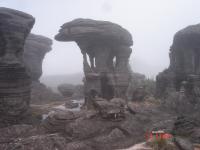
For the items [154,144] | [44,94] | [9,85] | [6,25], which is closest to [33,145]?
[154,144]

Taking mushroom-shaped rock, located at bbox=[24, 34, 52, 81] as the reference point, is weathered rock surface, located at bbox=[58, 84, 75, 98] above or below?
below

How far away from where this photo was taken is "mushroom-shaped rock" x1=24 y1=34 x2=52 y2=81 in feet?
127

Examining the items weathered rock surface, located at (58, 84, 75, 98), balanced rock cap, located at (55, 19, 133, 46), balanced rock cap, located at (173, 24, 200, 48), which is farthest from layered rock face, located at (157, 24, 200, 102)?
weathered rock surface, located at (58, 84, 75, 98)

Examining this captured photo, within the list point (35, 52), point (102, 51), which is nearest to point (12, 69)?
point (102, 51)

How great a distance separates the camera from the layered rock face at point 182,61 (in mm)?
22984

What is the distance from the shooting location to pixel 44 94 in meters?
35.4

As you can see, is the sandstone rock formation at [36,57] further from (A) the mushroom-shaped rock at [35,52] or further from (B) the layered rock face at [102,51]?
(B) the layered rock face at [102,51]

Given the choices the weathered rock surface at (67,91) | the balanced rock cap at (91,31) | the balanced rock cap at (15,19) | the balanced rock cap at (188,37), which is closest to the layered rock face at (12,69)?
the balanced rock cap at (15,19)

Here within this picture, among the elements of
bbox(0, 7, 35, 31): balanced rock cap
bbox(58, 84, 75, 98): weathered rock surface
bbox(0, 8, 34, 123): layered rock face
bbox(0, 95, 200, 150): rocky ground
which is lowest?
bbox(58, 84, 75, 98): weathered rock surface

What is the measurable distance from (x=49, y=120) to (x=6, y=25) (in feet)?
24.3

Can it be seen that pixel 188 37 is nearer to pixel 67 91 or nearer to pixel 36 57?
pixel 67 91

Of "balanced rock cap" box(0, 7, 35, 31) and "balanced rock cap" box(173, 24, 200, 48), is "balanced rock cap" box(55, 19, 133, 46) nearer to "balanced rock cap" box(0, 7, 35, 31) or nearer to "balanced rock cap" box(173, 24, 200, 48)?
"balanced rock cap" box(173, 24, 200, 48)

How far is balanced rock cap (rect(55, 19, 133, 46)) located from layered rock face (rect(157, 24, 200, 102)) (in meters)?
5.68

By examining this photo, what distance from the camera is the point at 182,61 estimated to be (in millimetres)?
24219
